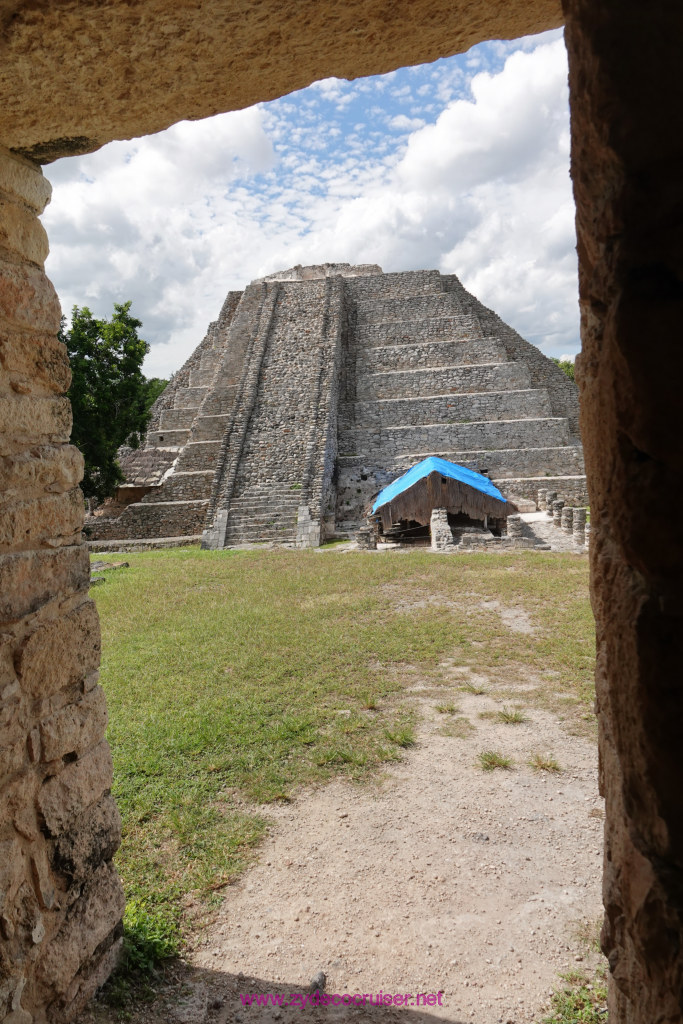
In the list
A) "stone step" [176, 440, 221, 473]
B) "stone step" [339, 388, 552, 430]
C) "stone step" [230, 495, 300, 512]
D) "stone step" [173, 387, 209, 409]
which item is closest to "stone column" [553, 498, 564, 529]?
"stone step" [339, 388, 552, 430]

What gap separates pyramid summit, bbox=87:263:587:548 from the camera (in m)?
19.6

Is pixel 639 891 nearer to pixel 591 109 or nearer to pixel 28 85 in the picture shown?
pixel 591 109

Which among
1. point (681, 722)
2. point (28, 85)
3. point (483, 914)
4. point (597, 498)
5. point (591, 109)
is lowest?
point (483, 914)

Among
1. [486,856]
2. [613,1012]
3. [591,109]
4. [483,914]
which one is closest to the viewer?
[591,109]

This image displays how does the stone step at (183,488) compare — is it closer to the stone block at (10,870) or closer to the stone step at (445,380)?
the stone step at (445,380)

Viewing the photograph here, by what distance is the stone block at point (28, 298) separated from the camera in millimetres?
2104

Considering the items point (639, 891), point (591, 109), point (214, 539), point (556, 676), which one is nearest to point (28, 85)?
point (591, 109)

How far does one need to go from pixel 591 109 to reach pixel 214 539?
55.1 feet

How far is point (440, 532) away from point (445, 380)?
1263 cm

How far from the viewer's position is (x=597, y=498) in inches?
48.8

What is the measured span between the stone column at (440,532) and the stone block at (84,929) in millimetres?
11054

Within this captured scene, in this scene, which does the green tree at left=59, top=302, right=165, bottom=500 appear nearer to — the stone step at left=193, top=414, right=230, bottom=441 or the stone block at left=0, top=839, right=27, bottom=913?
the stone step at left=193, top=414, right=230, bottom=441

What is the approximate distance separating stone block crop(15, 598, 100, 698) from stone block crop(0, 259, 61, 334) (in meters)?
0.85

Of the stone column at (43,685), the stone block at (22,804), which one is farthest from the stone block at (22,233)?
the stone block at (22,804)
